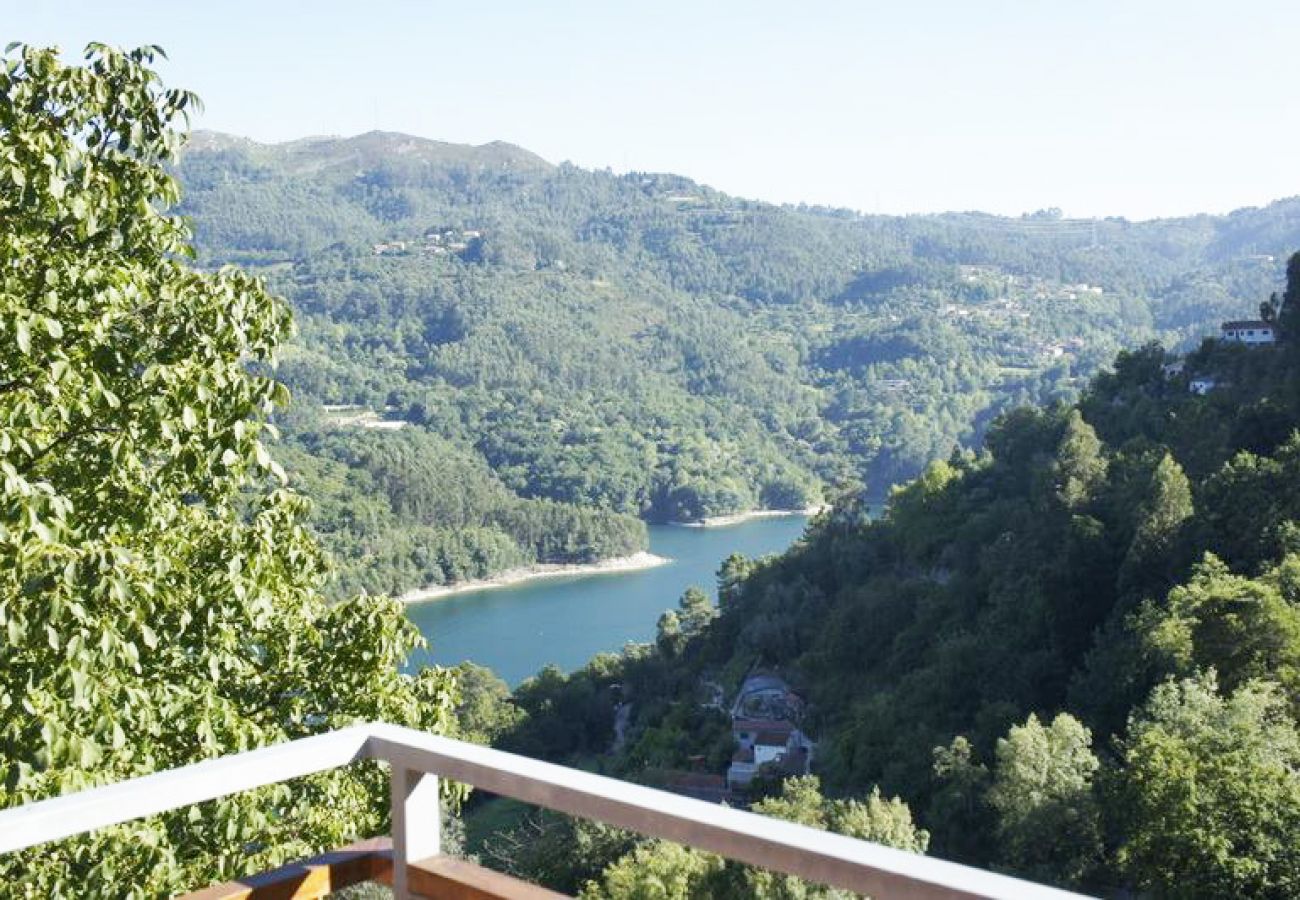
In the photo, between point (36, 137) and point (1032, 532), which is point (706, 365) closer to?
point (1032, 532)

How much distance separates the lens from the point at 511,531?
5991 cm

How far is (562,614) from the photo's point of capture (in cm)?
4919

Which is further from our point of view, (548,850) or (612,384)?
(612,384)

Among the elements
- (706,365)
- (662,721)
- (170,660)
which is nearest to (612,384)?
(706,365)

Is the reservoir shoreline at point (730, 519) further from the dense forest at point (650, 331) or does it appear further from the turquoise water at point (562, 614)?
the turquoise water at point (562, 614)

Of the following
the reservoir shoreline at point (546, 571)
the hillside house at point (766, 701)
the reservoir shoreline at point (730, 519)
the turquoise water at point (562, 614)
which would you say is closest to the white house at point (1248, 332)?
the hillside house at point (766, 701)

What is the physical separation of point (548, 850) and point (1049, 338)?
9525 cm

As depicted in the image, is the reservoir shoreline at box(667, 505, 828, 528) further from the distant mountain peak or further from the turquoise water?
the distant mountain peak

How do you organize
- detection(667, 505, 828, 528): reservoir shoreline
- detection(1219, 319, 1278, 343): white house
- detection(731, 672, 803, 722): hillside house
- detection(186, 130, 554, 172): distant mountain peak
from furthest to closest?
detection(186, 130, 554, 172): distant mountain peak < detection(667, 505, 828, 528): reservoir shoreline < detection(1219, 319, 1278, 343): white house < detection(731, 672, 803, 722): hillside house

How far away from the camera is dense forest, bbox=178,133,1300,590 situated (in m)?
73.1

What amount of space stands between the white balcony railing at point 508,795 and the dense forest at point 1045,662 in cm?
761

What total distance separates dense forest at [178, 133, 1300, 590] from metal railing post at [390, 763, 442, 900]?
5020 cm

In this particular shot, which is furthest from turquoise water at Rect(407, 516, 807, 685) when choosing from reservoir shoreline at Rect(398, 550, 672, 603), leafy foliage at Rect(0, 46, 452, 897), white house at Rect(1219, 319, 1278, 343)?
leafy foliage at Rect(0, 46, 452, 897)

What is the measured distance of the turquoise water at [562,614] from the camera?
42.8 m
